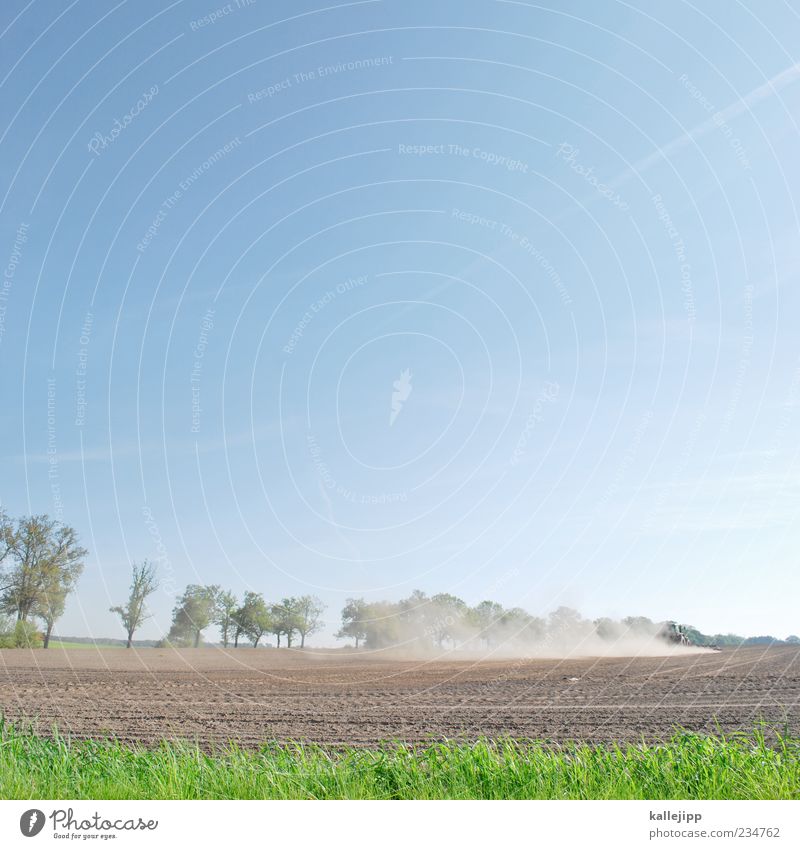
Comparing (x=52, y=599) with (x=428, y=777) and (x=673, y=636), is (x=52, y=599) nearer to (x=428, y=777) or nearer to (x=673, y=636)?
(x=428, y=777)

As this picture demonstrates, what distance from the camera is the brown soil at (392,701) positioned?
617 inches

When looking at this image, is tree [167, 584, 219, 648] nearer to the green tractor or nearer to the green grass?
the green grass

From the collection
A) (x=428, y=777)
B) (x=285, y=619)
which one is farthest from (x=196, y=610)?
(x=428, y=777)

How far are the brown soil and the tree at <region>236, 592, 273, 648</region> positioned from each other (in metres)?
1.91

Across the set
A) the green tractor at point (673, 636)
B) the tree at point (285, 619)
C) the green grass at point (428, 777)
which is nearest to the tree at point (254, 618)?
the tree at point (285, 619)

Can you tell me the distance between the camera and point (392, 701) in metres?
22.0

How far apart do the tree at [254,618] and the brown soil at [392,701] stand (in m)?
1.91

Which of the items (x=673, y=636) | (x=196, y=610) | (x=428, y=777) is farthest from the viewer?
(x=673, y=636)

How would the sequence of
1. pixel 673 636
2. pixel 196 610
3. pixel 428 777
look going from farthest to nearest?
pixel 673 636
pixel 196 610
pixel 428 777

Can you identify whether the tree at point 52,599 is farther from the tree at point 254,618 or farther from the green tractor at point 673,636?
the green tractor at point 673,636

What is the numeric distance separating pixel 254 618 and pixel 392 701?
15.0 feet

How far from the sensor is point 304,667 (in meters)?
38.6
